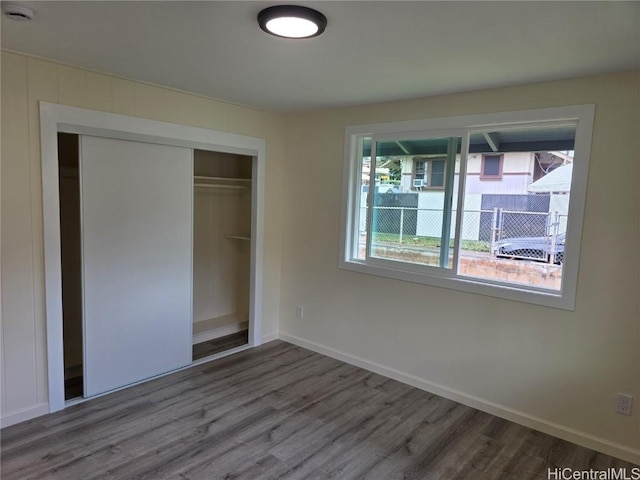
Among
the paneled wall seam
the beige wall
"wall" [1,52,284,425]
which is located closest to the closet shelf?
the beige wall

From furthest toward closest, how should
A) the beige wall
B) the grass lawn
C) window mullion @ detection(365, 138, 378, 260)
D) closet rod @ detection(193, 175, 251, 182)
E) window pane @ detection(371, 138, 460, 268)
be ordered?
closet rod @ detection(193, 175, 251, 182), window mullion @ detection(365, 138, 378, 260), window pane @ detection(371, 138, 460, 268), the grass lawn, the beige wall

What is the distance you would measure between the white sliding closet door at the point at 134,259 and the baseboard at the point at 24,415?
0.29m

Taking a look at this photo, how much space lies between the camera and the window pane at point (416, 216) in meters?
3.31

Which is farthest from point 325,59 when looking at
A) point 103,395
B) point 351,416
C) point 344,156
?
point 103,395

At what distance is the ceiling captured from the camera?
177cm

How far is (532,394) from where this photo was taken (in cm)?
288

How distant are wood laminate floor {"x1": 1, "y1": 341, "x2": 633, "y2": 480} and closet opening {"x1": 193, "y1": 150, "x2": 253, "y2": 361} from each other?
3.60ft

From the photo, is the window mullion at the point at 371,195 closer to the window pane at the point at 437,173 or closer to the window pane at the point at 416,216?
the window pane at the point at 416,216

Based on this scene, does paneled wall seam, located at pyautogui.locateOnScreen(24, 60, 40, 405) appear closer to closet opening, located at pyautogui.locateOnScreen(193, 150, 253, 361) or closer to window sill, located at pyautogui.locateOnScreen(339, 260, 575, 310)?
closet opening, located at pyautogui.locateOnScreen(193, 150, 253, 361)

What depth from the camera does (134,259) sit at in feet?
10.6

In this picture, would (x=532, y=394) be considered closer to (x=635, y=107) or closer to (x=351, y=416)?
(x=351, y=416)

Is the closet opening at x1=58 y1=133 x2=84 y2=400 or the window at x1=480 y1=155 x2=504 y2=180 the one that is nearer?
the window at x1=480 y1=155 x2=504 y2=180

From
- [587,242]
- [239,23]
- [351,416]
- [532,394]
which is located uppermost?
[239,23]

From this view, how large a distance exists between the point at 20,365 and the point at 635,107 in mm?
4103
